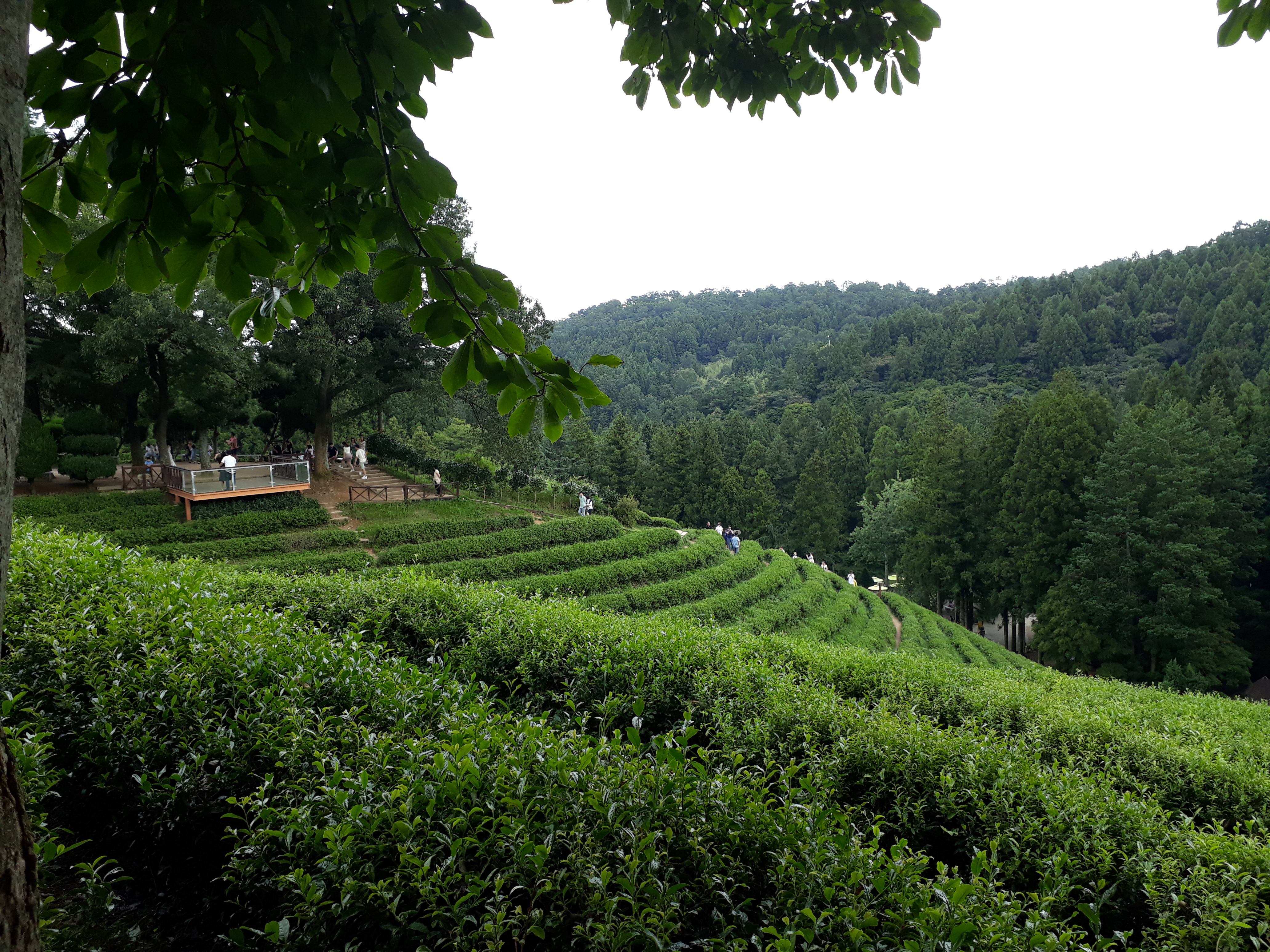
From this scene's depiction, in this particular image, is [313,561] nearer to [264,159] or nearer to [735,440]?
[264,159]

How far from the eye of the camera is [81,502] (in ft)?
46.2

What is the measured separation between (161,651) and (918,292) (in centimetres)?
14597

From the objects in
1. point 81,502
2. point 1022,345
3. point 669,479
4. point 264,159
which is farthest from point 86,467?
point 1022,345

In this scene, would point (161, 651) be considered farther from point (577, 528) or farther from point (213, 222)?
point (577, 528)

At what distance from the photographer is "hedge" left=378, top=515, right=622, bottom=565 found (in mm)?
15711

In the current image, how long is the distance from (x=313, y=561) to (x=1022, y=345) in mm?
66241

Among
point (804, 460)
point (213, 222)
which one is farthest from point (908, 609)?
point (213, 222)

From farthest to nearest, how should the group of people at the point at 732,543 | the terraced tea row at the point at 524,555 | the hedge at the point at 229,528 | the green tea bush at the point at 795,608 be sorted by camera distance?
the group of people at the point at 732,543
the green tea bush at the point at 795,608
the terraced tea row at the point at 524,555
the hedge at the point at 229,528

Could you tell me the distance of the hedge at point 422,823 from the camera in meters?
1.67

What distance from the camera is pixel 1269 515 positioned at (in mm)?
24969

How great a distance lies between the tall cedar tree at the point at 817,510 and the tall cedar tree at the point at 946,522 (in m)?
8.84

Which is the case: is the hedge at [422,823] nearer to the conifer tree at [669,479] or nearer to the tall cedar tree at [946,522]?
the tall cedar tree at [946,522]

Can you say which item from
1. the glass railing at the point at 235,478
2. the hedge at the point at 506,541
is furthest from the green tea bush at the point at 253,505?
the hedge at the point at 506,541

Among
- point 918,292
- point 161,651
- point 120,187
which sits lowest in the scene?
point 161,651
